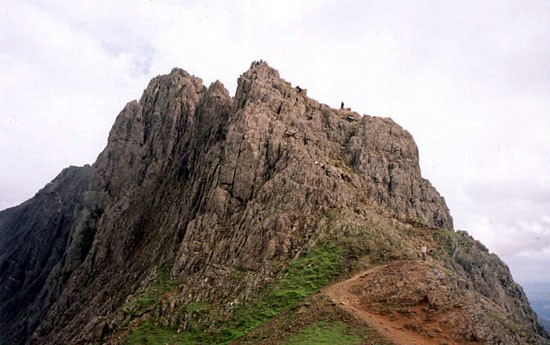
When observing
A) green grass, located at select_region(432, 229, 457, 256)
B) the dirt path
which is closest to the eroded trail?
the dirt path

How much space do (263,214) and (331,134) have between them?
25140mm

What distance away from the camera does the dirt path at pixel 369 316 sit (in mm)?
38406

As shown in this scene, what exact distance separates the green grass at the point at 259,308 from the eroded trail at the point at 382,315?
2.71m

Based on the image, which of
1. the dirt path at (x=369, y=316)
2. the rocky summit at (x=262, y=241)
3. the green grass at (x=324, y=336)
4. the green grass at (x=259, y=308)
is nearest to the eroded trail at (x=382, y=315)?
the dirt path at (x=369, y=316)

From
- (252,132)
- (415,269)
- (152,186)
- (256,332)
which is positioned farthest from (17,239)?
(415,269)

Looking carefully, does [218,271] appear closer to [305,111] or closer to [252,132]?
[252,132]

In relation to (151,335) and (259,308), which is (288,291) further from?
(151,335)

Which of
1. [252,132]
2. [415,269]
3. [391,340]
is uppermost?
[252,132]

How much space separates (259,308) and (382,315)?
41.5 ft

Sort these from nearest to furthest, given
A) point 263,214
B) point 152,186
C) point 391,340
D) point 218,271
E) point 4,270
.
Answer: point 391,340
point 218,271
point 263,214
point 152,186
point 4,270

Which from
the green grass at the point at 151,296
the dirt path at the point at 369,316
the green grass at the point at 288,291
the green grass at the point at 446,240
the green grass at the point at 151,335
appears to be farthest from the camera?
the green grass at the point at 446,240

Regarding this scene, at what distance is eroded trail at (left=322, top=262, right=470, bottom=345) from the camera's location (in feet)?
127

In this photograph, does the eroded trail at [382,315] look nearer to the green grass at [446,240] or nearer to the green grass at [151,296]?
the green grass at [446,240]

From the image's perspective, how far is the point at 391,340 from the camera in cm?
3762
